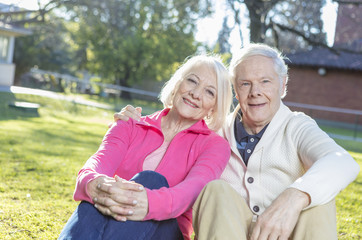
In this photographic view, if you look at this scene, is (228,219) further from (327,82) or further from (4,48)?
(4,48)

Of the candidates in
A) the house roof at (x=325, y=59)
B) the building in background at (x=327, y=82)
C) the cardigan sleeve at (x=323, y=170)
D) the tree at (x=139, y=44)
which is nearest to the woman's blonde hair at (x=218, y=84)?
the cardigan sleeve at (x=323, y=170)

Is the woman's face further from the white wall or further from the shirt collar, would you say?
the white wall

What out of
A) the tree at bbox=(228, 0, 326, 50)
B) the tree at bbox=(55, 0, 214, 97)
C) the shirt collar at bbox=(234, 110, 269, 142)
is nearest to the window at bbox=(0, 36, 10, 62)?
the tree at bbox=(55, 0, 214, 97)

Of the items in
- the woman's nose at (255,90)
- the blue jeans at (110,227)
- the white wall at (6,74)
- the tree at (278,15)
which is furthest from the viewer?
the white wall at (6,74)

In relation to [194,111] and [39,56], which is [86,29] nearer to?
[39,56]

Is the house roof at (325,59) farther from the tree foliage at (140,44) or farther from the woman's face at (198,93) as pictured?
the woman's face at (198,93)

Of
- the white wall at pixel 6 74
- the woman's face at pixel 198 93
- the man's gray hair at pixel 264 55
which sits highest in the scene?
the man's gray hair at pixel 264 55

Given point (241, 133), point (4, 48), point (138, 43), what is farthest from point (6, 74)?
point (241, 133)

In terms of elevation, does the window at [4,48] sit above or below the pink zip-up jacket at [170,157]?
below

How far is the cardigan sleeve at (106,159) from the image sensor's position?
240cm

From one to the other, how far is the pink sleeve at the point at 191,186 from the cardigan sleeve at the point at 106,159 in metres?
0.36

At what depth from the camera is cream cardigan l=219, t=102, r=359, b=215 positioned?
2260 mm

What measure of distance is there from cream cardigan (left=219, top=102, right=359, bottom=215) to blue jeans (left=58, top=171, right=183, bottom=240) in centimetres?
57

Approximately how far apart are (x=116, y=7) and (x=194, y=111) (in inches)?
775
